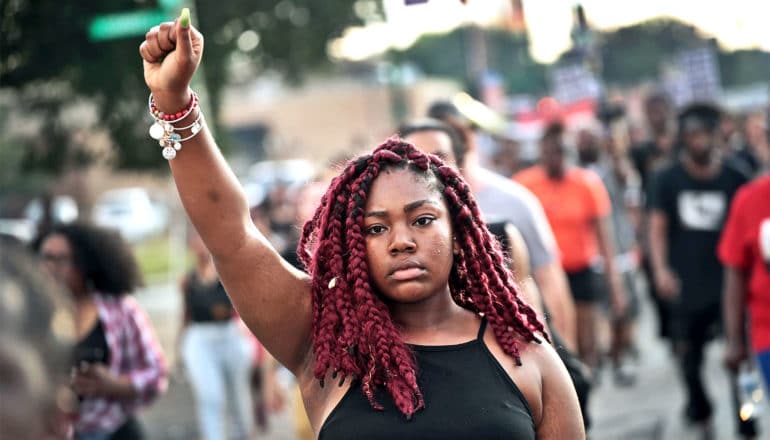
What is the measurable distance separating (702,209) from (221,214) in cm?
632

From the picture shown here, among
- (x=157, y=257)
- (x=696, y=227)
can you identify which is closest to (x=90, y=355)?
(x=696, y=227)

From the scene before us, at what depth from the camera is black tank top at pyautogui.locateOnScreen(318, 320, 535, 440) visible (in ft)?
9.71

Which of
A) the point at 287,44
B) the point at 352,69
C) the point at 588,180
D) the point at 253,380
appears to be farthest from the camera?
the point at 352,69

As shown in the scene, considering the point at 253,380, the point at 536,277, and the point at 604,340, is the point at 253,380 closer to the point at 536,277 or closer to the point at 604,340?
the point at 604,340

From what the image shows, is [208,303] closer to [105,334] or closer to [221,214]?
[105,334]

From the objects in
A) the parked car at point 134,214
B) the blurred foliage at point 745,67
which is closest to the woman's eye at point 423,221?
the parked car at point 134,214

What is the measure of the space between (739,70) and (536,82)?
27.2 feet

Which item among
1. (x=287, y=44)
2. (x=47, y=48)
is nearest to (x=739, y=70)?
(x=287, y=44)

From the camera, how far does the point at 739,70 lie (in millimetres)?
52656

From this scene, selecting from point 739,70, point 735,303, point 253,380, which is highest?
point 735,303

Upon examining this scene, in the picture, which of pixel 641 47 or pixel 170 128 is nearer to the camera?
pixel 170 128

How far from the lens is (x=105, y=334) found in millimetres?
5898

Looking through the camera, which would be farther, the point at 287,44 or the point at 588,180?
the point at 287,44

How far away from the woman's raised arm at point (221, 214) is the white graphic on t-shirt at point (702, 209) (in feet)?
19.8
